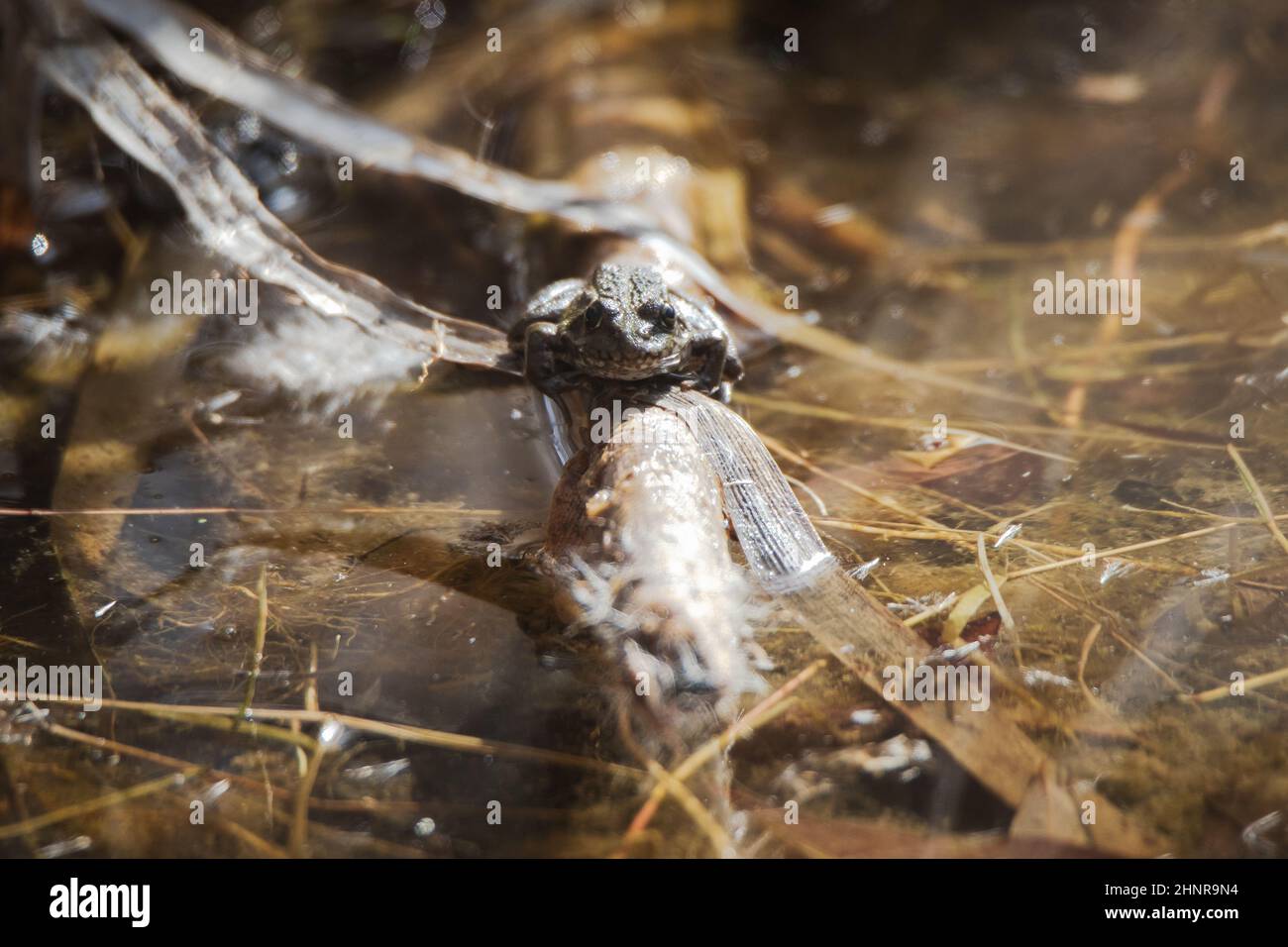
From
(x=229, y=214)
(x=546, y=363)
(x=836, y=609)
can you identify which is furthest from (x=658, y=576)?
(x=229, y=214)

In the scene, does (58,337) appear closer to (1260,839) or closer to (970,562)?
(970,562)

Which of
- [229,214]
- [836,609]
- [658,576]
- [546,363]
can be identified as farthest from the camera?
[229,214]

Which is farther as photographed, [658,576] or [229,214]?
[229,214]

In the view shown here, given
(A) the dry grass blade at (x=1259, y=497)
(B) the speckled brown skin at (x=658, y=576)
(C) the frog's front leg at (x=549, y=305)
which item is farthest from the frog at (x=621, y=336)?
(A) the dry grass blade at (x=1259, y=497)

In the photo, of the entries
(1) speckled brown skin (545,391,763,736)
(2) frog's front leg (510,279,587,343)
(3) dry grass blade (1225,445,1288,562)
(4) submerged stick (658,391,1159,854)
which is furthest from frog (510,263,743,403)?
(3) dry grass blade (1225,445,1288,562)

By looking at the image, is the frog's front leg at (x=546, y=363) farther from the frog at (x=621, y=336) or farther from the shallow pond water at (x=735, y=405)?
the shallow pond water at (x=735, y=405)

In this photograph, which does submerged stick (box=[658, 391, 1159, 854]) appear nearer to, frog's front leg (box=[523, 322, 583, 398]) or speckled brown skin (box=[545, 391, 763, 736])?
speckled brown skin (box=[545, 391, 763, 736])

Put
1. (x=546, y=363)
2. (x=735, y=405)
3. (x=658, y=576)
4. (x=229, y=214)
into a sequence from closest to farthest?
(x=658, y=576) < (x=546, y=363) < (x=735, y=405) < (x=229, y=214)

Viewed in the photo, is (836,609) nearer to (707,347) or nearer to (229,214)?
(707,347)
